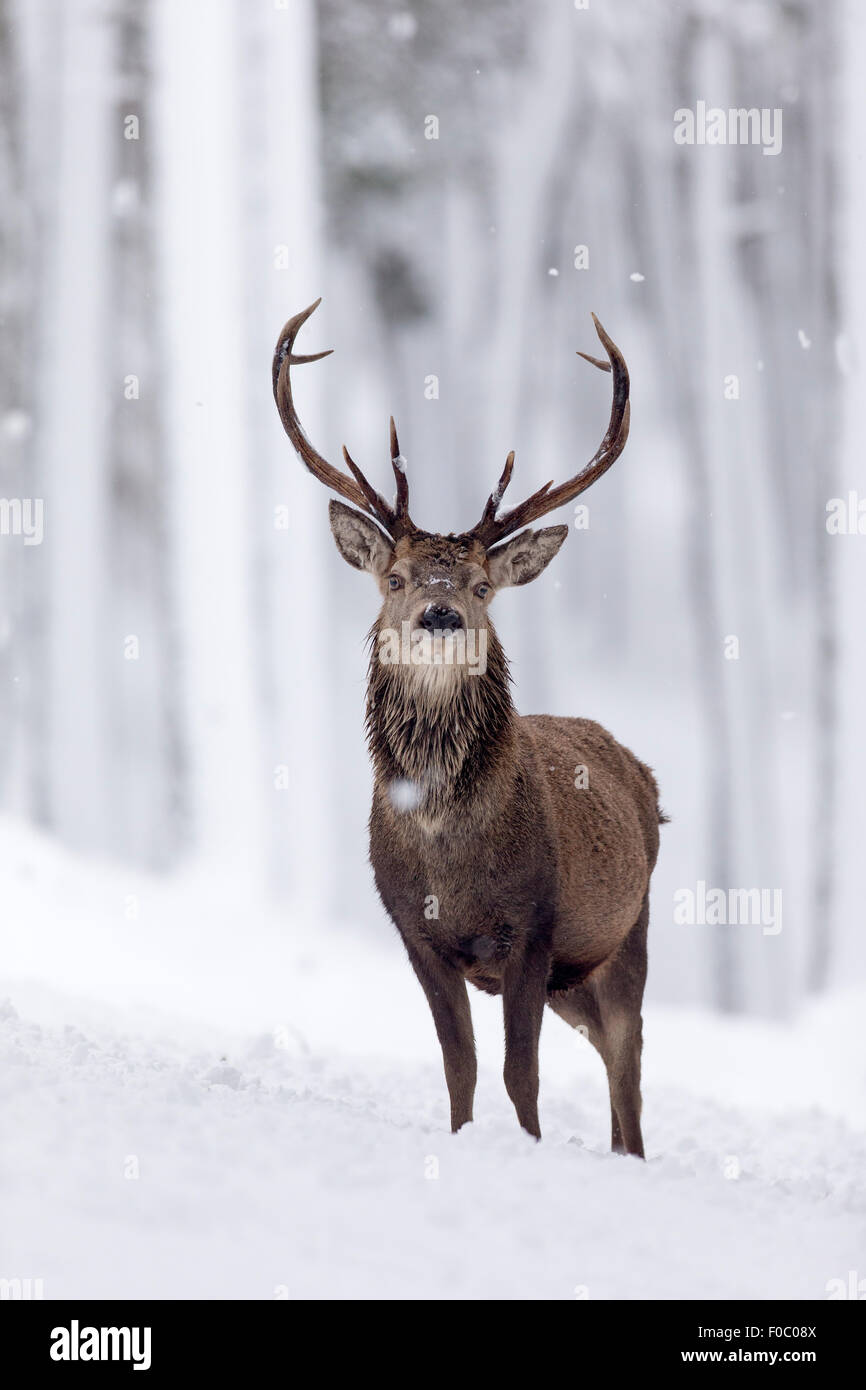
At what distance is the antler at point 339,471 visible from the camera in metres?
6.42

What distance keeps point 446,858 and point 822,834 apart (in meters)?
7.72

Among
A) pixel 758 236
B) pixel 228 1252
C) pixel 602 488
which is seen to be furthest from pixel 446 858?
pixel 602 488

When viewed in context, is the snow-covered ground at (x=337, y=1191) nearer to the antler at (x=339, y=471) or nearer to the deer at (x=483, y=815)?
the deer at (x=483, y=815)

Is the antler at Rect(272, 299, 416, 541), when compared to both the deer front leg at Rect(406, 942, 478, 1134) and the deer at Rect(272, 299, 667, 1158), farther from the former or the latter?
the deer front leg at Rect(406, 942, 478, 1134)

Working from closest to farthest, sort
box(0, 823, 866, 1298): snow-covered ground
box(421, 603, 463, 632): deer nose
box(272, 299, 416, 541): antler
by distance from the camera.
Result: box(0, 823, 866, 1298): snow-covered ground < box(421, 603, 463, 632): deer nose < box(272, 299, 416, 541): antler

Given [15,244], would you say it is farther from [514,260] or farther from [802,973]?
[802,973]

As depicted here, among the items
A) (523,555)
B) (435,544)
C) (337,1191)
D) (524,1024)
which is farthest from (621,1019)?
(337,1191)

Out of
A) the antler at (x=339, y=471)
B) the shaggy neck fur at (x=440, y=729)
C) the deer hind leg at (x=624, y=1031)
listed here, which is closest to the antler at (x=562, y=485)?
the antler at (x=339, y=471)

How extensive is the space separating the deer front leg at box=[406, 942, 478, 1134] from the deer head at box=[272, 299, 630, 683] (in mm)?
1134

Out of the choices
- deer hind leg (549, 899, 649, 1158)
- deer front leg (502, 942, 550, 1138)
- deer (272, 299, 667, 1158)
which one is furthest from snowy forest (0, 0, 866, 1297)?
deer front leg (502, 942, 550, 1138)

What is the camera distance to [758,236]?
1519cm

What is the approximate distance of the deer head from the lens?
6102 mm

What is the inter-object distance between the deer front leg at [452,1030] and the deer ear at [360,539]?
1.59 meters

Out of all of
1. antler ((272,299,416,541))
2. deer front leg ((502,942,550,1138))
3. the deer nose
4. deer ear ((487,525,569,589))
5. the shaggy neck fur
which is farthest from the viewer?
deer ear ((487,525,569,589))
